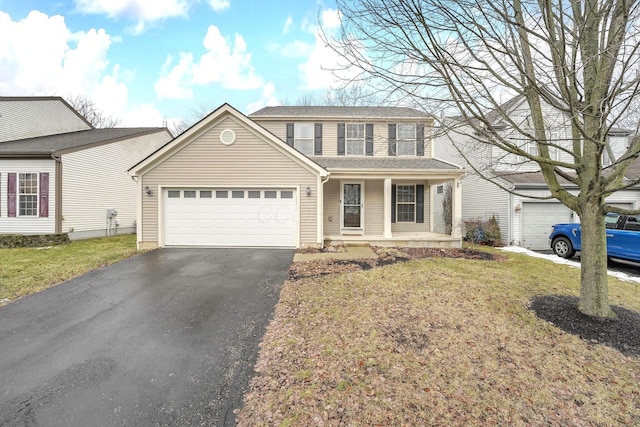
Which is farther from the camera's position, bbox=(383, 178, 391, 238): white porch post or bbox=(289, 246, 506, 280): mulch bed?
bbox=(383, 178, 391, 238): white porch post

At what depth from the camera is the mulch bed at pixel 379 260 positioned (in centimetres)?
717

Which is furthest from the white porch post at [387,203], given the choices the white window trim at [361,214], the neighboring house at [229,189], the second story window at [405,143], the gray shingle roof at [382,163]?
the second story window at [405,143]

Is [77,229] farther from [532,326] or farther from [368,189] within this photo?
[532,326]

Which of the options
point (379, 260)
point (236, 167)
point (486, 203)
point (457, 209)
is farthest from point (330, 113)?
point (486, 203)

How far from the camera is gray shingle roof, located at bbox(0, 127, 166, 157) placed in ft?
37.3

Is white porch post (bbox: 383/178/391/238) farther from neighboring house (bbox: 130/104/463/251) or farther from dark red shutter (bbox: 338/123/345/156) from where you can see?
dark red shutter (bbox: 338/123/345/156)

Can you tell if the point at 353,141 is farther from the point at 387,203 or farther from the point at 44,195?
the point at 44,195

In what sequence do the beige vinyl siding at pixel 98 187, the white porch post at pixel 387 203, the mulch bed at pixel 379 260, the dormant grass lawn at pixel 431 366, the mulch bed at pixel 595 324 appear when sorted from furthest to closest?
1. the beige vinyl siding at pixel 98 187
2. the white porch post at pixel 387 203
3. the mulch bed at pixel 379 260
4. the mulch bed at pixel 595 324
5. the dormant grass lawn at pixel 431 366

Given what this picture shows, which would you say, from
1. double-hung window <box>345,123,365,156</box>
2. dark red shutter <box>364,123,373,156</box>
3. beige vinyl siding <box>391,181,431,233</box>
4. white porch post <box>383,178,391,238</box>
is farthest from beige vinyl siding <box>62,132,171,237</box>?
beige vinyl siding <box>391,181,431,233</box>

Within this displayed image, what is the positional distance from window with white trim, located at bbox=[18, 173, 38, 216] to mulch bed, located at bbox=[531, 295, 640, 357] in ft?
54.8

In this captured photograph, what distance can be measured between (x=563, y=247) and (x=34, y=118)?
Answer: 25.2 metres

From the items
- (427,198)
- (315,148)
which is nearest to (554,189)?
(427,198)

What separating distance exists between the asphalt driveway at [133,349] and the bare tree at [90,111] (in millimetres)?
33931

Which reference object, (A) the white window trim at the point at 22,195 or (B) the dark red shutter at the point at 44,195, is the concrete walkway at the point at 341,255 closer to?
(B) the dark red shutter at the point at 44,195
